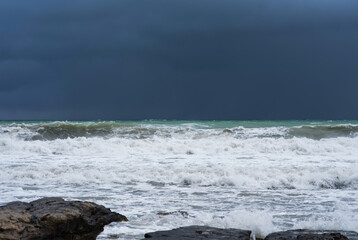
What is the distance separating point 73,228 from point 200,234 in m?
1.46

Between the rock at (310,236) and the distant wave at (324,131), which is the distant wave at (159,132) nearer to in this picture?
the distant wave at (324,131)

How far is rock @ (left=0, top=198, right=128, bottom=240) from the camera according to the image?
4045 millimetres

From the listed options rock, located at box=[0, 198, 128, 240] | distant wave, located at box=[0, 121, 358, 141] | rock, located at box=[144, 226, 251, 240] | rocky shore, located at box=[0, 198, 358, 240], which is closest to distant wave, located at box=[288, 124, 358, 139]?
distant wave, located at box=[0, 121, 358, 141]

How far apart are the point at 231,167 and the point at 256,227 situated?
6143mm

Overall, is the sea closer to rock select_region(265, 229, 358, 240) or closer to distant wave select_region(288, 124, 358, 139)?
rock select_region(265, 229, 358, 240)

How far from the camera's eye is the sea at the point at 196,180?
6055 mm

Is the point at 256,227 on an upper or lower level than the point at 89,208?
lower

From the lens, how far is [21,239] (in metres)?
3.98

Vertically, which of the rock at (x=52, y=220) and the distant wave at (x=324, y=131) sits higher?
the distant wave at (x=324, y=131)

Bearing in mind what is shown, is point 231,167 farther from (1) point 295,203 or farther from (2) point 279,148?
(2) point 279,148

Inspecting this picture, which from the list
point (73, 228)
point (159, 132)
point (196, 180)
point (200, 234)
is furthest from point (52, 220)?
point (159, 132)

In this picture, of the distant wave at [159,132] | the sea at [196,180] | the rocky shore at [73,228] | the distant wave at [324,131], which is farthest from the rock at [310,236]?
the distant wave at [324,131]

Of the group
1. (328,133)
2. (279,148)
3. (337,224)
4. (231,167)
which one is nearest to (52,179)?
(231,167)

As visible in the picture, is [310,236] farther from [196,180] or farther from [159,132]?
[159,132]
